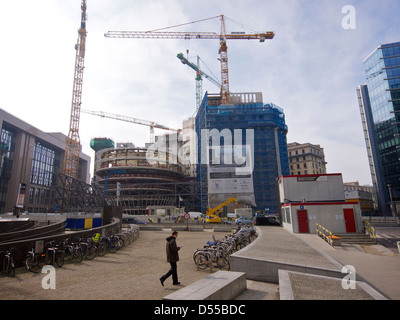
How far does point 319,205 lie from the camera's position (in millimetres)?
20484

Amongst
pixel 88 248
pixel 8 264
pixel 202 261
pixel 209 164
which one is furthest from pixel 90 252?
pixel 209 164

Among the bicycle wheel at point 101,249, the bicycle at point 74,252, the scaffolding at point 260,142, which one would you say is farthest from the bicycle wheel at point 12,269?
the scaffolding at point 260,142

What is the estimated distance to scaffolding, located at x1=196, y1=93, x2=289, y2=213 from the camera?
202 feet

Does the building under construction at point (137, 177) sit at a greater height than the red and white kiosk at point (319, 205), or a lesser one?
greater

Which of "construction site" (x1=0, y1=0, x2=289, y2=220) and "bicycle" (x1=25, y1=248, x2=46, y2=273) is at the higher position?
"construction site" (x1=0, y1=0, x2=289, y2=220)

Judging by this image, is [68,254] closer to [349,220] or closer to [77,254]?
[77,254]

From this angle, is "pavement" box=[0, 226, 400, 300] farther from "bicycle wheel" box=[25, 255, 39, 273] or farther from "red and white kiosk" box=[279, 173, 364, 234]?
"red and white kiosk" box=[279, 173, 364, 234]

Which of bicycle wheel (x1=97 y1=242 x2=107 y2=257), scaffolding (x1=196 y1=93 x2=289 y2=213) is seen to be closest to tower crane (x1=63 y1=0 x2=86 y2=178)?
scaffolding (x1=196 y1=93 x2=289 y2=213)

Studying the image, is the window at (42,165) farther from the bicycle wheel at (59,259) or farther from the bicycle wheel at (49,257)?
the bicycle wheel at (59,259)

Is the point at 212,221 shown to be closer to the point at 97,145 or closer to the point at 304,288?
the point at 304,288

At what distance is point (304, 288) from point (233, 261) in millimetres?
3364

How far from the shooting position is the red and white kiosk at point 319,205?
19.7 meters

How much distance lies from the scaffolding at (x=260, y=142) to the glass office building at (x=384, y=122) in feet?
86.9

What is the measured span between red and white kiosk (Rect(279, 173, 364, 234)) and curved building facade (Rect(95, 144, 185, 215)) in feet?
164
